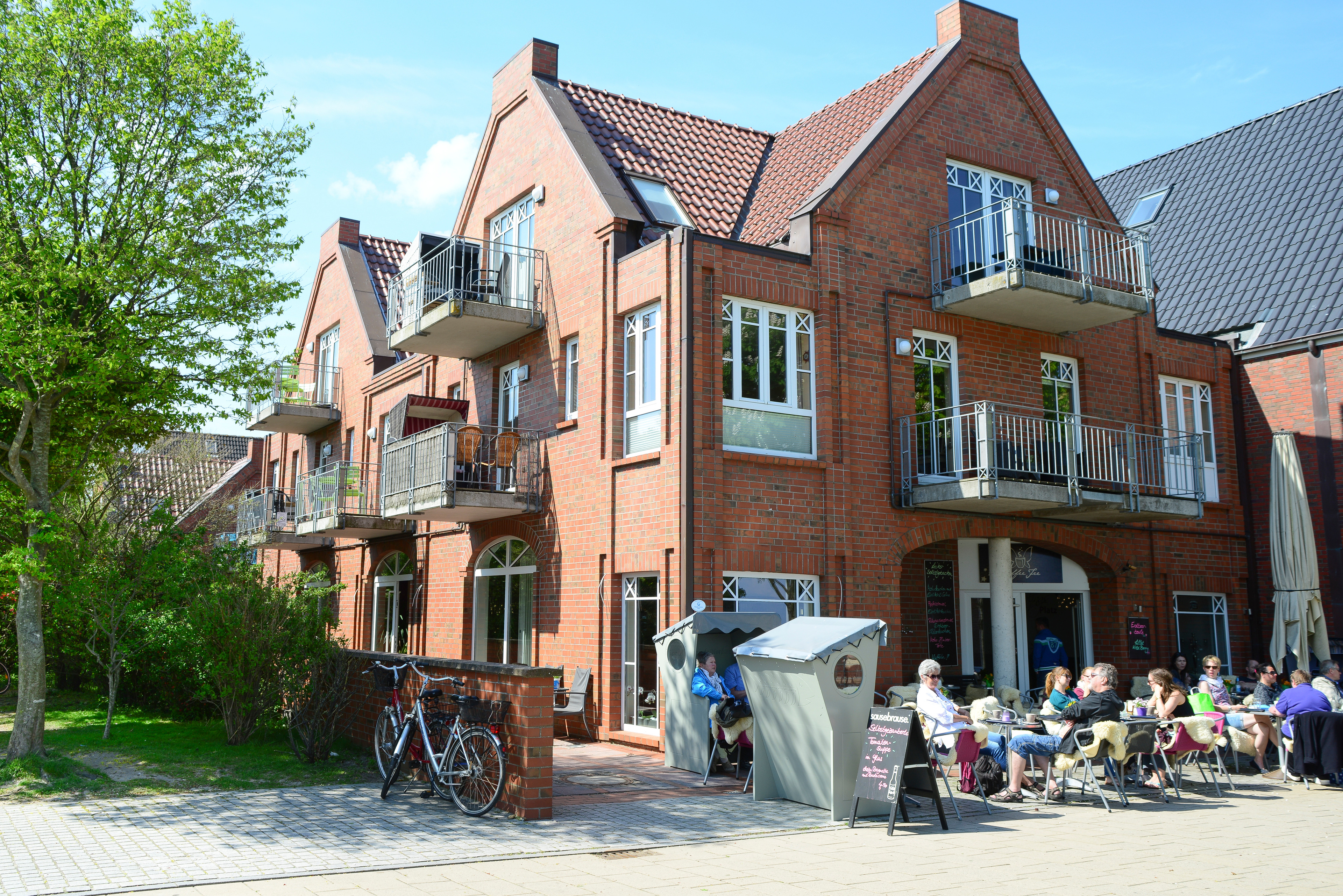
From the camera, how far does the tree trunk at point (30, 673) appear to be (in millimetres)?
10875

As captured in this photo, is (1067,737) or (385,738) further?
(385,738)

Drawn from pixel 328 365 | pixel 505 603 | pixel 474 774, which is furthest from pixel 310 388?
pixel 474 774

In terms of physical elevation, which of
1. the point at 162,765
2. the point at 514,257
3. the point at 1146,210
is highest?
the point at 1146,210

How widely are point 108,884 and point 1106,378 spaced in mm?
15298

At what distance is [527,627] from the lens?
Result: 651 inches

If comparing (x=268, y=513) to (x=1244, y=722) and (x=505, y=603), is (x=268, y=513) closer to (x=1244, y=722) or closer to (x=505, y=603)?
(x=505, y=603)

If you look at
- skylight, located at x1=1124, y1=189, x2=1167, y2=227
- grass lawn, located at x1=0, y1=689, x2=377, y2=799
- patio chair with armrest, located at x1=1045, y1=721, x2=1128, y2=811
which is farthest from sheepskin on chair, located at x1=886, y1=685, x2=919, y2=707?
skylight, located at x1=1124, y1=189, x2=1167, y2=227

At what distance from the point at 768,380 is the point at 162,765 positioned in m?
8.31

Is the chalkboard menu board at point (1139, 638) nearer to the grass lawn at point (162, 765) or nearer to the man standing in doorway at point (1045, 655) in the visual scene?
the man standing in doorway at point (1045, 655)

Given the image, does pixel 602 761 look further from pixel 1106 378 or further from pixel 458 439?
pixel 1106 378

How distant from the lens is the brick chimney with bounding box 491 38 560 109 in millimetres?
17875

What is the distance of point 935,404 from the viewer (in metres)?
15.2

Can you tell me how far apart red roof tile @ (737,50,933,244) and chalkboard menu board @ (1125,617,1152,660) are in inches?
322

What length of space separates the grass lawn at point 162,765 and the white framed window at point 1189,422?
1324 cm
